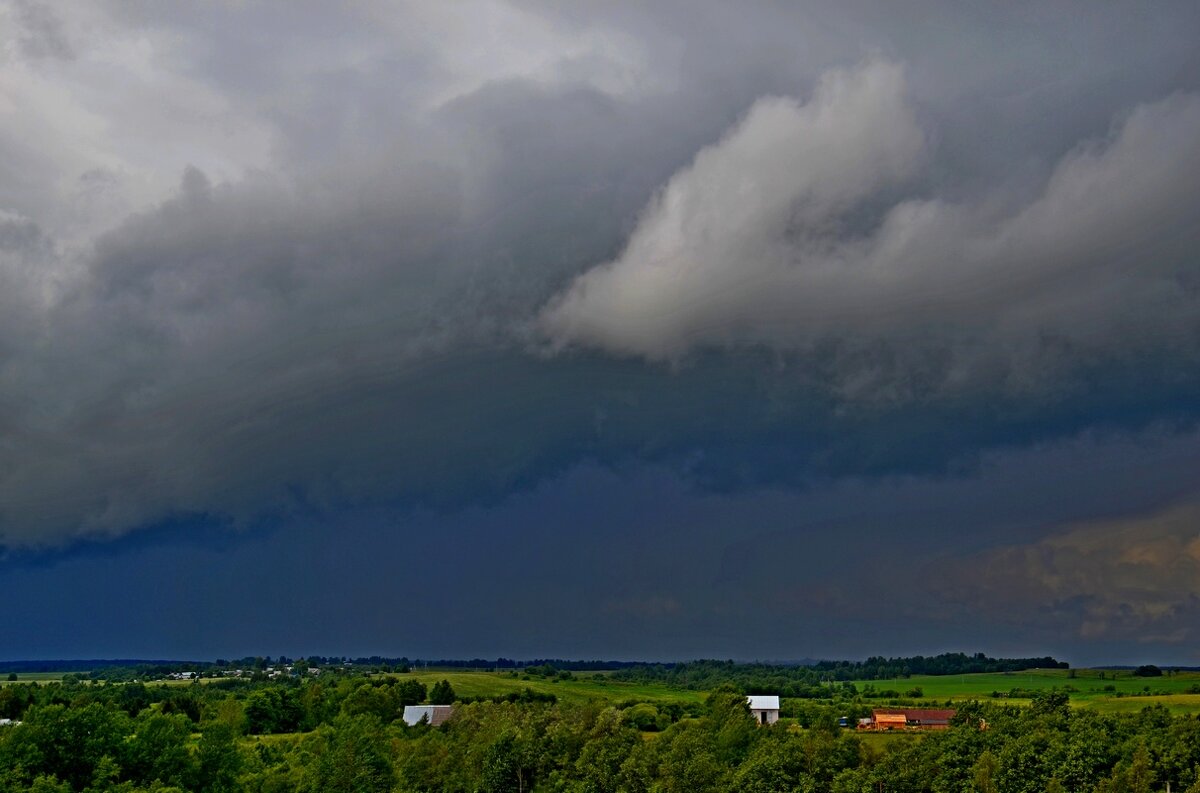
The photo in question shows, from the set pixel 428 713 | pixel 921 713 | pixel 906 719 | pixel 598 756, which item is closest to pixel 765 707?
pixel 906 719

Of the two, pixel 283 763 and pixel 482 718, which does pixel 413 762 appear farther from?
pixel 482 718

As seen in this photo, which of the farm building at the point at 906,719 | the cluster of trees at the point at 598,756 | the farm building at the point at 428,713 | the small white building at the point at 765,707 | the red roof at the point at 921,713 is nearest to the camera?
the cluster of trees at the point at 598,756

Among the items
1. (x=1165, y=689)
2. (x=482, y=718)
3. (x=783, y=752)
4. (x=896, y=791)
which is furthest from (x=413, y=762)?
(x=1165, y=689)

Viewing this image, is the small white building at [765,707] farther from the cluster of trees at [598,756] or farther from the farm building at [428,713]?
the farm building at [428,713]

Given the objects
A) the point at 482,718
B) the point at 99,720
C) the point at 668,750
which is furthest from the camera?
the point at 482,718

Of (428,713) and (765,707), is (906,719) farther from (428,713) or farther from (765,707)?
(428,713)

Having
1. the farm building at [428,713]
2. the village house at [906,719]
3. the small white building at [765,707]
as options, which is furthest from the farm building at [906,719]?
the farm building at [428,713]
